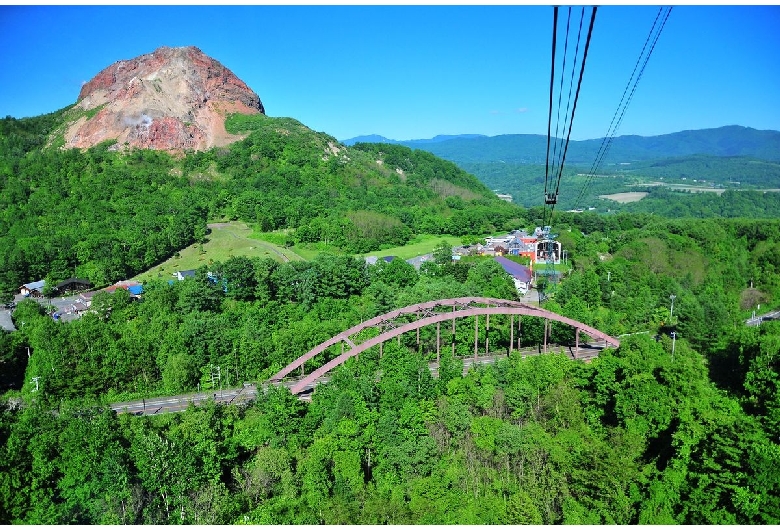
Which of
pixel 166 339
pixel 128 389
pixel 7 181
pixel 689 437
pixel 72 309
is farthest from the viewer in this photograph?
pixel 7 181

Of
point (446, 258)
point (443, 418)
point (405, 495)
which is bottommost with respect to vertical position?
point (405, 495)

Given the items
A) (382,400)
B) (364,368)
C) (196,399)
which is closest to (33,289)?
(196,399)

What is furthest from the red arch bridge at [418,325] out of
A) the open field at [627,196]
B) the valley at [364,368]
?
the open field at [627,196]

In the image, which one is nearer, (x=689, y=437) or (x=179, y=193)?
(x=689, y=437)

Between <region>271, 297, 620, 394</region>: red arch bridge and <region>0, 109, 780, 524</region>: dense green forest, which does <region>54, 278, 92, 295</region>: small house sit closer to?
<region>0, 109, 780, 524</region>: dense green forest

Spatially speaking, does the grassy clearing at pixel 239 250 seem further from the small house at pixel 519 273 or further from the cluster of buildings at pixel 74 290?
the small house at pixel 519 273

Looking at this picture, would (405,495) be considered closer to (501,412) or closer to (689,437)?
(501,412)

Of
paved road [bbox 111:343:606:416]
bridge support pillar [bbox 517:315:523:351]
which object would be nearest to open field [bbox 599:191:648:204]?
bridge support pillar [bbox 517:315:523:351]

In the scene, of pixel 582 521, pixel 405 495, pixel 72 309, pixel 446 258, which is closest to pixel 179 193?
pixel 72 309

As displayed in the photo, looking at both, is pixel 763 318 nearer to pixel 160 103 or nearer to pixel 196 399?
pixel 196 399
